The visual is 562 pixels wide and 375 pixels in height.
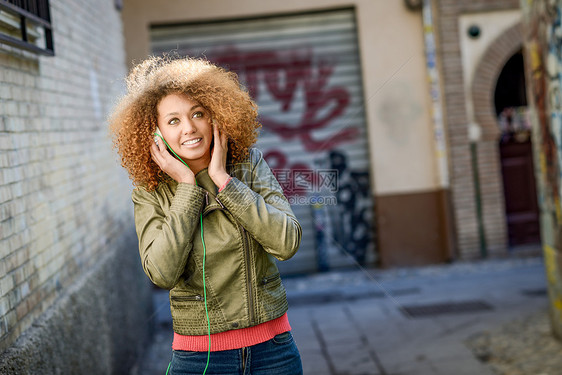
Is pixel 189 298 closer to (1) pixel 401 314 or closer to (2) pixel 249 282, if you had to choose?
(2) pixel 249 282

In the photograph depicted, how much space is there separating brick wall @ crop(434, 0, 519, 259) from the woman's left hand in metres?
7.32

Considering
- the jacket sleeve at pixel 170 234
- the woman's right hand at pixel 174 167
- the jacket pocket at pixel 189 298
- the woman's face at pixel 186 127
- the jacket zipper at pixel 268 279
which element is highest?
the woman's face at pixel 186 127

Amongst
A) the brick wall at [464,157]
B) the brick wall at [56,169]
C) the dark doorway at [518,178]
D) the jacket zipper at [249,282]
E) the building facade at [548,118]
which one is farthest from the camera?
the dark doorway at [518,178]

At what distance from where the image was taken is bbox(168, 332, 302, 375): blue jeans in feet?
7.94

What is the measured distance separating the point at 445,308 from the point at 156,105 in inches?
210

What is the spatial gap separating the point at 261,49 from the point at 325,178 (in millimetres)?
3069

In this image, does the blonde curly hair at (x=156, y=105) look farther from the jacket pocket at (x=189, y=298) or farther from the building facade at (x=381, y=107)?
the building facade at (x=381, y=107)

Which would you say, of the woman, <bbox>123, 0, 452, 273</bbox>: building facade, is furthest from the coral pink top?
<bbox>123, 0, 452, 273</bbox>: building facade

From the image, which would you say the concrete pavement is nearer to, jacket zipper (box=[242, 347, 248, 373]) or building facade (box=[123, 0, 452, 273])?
building facade (box=[123, 0, 452, 273])

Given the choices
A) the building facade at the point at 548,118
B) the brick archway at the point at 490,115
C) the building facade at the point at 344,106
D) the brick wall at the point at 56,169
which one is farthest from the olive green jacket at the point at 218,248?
the brick archway at the point at 490,115

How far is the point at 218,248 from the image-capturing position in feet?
7.88

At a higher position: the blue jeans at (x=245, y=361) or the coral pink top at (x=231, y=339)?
the coral pink top at (x=231, y=339)

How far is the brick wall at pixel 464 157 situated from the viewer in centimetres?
933

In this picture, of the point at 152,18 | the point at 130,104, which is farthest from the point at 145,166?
the point at 152,18
